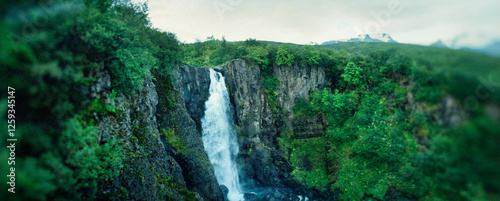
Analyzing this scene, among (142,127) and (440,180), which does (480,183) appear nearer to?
(440,180)

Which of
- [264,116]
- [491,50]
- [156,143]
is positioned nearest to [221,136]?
[264,116]

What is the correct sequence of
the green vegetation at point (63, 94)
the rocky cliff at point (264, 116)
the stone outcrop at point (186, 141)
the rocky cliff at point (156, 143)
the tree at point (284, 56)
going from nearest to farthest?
the green vegetation at point (63, 94) → the rocky cliff at point (156, 143) → the stone outcrop at point (186, 141) → the rocky cliff at point (264, 116) → the tree at point (284, 56)

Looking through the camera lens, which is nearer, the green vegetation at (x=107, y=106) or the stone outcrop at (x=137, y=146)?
the green vegetation at (x=107, y=106)

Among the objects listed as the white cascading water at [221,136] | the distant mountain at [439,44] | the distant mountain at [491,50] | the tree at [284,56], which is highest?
the tree at [284,56]

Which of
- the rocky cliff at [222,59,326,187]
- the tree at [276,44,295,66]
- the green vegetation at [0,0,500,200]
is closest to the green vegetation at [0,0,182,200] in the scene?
the green vegetation at [0,0,500,200]

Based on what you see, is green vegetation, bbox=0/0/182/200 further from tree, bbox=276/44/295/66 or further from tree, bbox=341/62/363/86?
tree, bbox=341/62/363/86

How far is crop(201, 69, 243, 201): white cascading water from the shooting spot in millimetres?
20922

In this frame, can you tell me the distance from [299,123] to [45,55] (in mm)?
22531

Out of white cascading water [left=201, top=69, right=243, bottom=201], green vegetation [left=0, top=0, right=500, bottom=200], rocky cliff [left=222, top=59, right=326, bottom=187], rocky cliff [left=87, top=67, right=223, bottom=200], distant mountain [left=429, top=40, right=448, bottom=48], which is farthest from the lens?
rocky cliff [left=222, top=59, right=326, bottom=187]

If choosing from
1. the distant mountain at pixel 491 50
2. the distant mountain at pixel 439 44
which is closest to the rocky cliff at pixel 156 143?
the distant mountain at pixel 439 44

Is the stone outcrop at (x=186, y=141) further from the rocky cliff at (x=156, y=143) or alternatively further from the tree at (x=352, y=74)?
the tree at (x=352, y=74)

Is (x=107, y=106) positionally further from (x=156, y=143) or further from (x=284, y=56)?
(x=284, y=56)

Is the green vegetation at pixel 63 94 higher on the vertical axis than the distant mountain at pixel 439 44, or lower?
lower

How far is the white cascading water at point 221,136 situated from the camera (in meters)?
20.9
